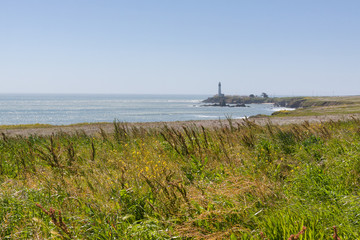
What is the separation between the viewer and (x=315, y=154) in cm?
670

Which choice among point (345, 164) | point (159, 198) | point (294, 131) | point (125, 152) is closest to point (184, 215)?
point (159, 198)

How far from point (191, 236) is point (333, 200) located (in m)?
1.92

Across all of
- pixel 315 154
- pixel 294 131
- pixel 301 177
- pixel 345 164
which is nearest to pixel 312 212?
pixel 301 177

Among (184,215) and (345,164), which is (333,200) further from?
(184,215)

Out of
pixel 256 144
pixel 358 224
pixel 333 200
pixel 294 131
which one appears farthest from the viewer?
pixel 294 131

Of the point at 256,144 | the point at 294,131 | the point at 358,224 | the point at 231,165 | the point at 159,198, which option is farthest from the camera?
the point at 294,131

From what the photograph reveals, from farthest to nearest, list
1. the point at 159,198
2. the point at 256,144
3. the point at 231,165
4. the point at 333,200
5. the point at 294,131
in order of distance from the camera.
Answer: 1. the point at 294,131
2. the point at 256,144
3. the point at 231,165
4. the point at 159,198
5. the point at 333,200

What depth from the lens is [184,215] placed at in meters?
4.11

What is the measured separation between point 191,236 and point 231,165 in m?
3.05

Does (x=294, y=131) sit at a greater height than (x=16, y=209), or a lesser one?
greater

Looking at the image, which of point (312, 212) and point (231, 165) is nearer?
point (312, 212)

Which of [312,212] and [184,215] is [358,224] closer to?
[312,212]

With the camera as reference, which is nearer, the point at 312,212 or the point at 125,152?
the point at 312,212

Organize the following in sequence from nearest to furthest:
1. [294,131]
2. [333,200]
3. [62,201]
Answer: [333,200] < [62,201] < [294,131]
